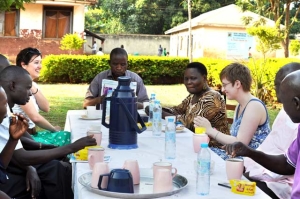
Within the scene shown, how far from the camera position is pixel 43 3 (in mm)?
21375

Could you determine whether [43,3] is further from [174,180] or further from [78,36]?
[174,180]

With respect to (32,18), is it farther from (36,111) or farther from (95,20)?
(95,20)

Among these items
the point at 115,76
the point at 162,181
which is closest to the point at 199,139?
the point at 162,181

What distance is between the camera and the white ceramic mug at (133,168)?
2.62m

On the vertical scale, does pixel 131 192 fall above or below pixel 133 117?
below

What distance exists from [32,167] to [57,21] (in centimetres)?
1948

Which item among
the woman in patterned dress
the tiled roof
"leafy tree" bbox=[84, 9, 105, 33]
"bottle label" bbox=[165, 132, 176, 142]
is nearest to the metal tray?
"bottle label" bbox=[165, 132, 176, 142]

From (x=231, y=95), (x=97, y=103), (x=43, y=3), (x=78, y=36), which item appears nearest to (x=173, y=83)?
(x=78, y=36)

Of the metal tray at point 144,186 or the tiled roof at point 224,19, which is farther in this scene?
the tiled roof at point 224,19

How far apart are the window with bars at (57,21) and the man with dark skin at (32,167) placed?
19123mm

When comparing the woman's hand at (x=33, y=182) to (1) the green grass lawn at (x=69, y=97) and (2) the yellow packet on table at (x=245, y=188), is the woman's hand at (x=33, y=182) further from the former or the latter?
(1) the green grass lawn at (x=69, y=97)

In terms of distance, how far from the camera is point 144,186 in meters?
2.65

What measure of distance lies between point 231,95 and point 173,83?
53.0ft

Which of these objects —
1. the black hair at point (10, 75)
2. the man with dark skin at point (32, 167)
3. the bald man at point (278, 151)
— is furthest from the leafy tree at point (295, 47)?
the black hair at point (10, 75)
